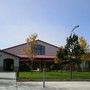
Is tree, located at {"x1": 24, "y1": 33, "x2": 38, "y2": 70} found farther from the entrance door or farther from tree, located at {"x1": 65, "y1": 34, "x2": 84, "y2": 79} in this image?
tree, located at {"x1": 65, "y1": 34, "x2": 84, "y2": 79}

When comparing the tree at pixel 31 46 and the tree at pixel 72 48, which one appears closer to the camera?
the tree at pixel 72 48

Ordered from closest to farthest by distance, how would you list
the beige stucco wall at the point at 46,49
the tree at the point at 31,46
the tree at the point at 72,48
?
the tree at the point at 72,48 < the tree at the point at 31,46 < the beige stucco wall at the point at 46,49

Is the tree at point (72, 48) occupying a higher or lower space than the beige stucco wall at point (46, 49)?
lower

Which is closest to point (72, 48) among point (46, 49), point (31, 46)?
point (31, 46)

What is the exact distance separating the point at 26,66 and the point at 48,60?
550cm

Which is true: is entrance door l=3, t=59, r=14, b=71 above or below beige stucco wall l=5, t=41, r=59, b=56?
below

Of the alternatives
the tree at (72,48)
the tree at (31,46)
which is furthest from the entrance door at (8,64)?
the tree at (72,48)

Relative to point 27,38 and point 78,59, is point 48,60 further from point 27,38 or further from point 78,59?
point 78,59

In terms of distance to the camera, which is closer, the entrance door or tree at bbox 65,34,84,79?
tree at bbox 65,34,84,79

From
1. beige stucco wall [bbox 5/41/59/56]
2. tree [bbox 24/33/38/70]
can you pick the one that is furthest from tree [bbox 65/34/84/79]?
beige stucco wall [bbox 5/41/59/56]

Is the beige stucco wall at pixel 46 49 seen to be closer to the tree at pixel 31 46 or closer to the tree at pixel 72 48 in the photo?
the tree at pixel 31 46

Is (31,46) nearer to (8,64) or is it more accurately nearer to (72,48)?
(8,64)

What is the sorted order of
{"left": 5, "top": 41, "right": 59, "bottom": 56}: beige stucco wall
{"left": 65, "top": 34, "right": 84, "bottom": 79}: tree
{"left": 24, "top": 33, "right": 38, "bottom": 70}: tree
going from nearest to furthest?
{"left": 65, "top": 34, "right": 84, "bottom": 79}: tree, {"left": 24, "top": 33, "right": 38, "bottom": 70}: tree, {"left": 5, "top": 41, "right": 59, "bottom": 56}: beige stucco wall

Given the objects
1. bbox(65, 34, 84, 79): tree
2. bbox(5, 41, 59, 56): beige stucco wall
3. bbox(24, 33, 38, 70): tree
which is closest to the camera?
bbox(65, 34, 84, 79): tree
